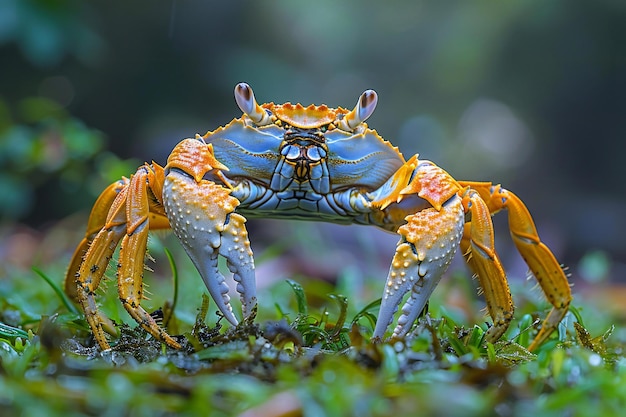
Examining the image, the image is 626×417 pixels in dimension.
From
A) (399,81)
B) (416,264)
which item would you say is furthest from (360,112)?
(399,81)

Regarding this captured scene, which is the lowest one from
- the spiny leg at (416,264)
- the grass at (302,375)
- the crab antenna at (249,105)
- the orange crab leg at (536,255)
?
the grass at (302,375)

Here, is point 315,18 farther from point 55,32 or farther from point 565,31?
point 55,32

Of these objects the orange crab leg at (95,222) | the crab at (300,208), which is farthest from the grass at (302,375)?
the orange crab leg at (95,222)

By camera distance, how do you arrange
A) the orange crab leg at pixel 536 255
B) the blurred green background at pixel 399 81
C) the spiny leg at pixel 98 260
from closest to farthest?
the spiny leg at pixel 98 260, the orange crab leg at pixel 536 255, the blurred green background at pixel 399 81

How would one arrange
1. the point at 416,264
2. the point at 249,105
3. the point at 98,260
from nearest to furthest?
the point at 416,264 < the point at 98,260 < the point at 249,105

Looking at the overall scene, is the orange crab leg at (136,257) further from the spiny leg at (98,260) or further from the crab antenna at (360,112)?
the crab antenna at (360,112)

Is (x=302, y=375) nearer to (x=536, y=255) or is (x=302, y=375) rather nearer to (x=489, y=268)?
(x=489, y=268)
